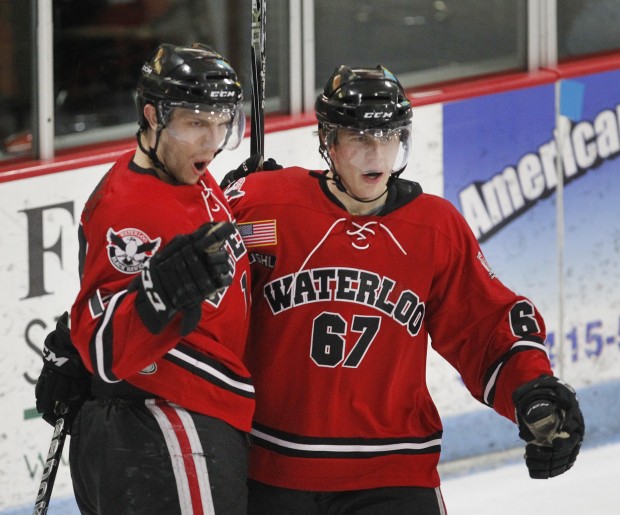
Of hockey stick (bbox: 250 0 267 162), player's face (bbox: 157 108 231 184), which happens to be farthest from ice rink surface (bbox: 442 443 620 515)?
player's face (bbox: 157 108 231 184)

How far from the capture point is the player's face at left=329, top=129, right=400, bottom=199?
2.68 metres

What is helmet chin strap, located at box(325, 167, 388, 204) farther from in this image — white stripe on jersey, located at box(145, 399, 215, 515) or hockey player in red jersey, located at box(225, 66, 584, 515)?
white stripe on jersey, located at box(145, 399, 215, 515)

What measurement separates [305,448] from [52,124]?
5.05 ft

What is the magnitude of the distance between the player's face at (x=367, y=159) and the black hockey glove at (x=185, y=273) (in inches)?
18.5

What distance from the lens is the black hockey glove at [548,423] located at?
2.57 metres

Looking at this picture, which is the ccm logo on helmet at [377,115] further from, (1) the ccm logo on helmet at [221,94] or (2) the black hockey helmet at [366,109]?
(1) the ccm logo on helmet at [221,94]

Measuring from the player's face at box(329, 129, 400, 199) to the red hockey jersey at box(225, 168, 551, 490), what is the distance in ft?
0.22

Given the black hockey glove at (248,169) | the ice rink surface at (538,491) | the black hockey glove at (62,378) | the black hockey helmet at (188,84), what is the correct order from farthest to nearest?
the ice rink surface at (538,491), the black hockey glove at (248,169), the black hockey glove at (62,378), the black hockey helmet at (188,84)

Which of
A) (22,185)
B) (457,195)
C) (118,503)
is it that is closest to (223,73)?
(118,503)

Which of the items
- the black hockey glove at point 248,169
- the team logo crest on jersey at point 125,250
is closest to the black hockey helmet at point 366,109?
the black hockey glove at point 248,169

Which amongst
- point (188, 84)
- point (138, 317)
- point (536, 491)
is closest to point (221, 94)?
point (188, 84)

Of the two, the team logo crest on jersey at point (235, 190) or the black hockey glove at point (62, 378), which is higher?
the team logo crest on jersey at point (235, 190)

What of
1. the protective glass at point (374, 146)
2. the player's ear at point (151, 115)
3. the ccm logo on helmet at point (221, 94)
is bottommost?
the protective glass at point (374, 146)

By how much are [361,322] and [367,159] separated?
0.98 ft
